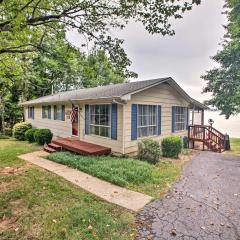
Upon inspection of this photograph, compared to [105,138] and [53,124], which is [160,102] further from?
[53,124]

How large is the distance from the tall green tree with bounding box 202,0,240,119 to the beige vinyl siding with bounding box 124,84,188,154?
20.8ft

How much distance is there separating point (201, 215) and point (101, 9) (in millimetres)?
6177

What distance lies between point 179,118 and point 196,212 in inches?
355

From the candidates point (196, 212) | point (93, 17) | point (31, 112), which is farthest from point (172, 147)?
point (31, 112)

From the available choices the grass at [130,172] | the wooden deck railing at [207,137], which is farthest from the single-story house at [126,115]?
the grass at [130,172]

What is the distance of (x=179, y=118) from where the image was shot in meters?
12.9

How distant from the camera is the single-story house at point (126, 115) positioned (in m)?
8.93

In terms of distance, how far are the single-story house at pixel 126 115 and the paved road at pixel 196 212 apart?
3277mm

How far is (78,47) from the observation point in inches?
312

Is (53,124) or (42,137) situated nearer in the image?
(42,137)

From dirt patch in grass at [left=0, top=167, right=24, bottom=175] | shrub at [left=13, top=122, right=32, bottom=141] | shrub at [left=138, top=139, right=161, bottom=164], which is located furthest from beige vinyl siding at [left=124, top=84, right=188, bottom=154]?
shrub at [left=13, top=122, right=32, bottom=141]

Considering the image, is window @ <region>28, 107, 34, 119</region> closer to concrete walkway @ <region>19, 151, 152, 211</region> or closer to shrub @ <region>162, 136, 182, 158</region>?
concrete walkway @ <region>19, 151, 152, 211</region>

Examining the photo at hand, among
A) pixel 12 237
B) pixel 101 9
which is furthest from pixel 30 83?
pixel 12 237

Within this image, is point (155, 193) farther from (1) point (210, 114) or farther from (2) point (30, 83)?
(2) point (30, 83)
